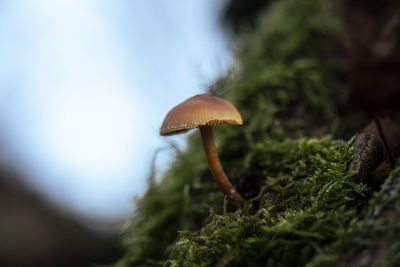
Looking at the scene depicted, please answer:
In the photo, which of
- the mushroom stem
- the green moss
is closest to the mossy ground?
the green moss

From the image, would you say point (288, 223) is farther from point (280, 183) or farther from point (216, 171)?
point (216, 171)

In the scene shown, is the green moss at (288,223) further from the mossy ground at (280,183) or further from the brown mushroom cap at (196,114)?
the brown mushroom cap at (196,114)

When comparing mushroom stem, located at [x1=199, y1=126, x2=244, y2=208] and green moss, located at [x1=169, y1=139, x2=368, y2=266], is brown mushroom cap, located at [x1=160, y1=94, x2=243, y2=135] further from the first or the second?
green moss, located at [x1=169, y1=139, x2=368, y2=266]

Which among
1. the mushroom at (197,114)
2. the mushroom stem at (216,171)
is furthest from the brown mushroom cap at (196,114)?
→ the mushroom stem at (216,171)

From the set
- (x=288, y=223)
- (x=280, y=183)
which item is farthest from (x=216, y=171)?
(x=288, y=223)

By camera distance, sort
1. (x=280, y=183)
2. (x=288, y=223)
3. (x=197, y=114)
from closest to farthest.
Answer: (x=288, y=223) → (x=197, y=114) → (x=280, y=183)

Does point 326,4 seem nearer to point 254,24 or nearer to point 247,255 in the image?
point 254,24
